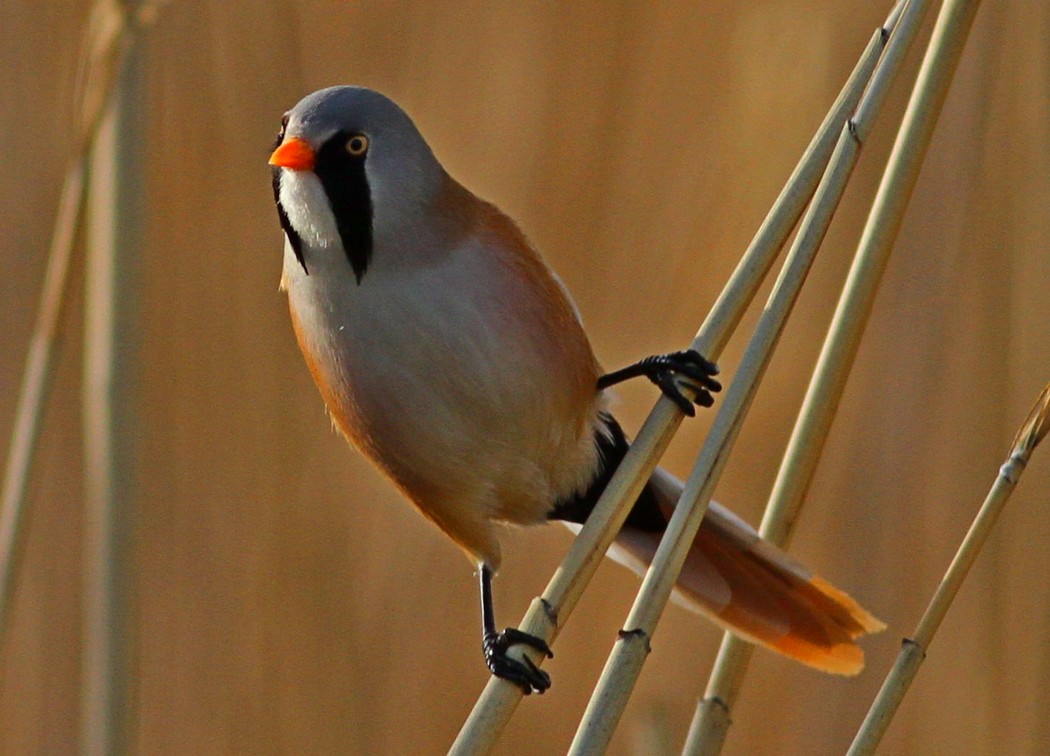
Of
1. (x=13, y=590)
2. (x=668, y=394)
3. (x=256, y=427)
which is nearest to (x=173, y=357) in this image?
(x=256, y=427)

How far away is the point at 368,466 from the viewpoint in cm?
280

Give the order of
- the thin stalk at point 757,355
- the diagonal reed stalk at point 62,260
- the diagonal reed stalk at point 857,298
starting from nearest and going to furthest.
→ 1. the thin stalk at point 757,355
2. the diagonal reed stalk at point 857,298
3. the diagonal reed stalk at point 62,260

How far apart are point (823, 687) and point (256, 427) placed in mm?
1320

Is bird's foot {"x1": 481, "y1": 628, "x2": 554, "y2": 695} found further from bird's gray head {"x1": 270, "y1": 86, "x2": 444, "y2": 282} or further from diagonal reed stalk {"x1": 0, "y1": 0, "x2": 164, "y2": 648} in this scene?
diagonal reed stalk {"x1": 0, "y1": 0, "x2": 164, "y2": 648}

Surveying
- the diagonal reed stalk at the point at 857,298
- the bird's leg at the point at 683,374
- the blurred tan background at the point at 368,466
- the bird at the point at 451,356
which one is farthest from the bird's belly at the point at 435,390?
the blurred tan background at the point at 368,466

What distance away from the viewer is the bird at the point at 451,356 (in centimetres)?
169

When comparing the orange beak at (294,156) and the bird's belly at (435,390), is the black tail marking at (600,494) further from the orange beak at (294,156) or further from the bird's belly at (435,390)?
the orange beak at (294,156)

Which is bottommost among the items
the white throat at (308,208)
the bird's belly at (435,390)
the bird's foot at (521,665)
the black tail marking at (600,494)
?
the bird's foot at (521,665)

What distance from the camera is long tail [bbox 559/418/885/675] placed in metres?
1.86

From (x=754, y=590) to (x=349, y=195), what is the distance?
0.86 m

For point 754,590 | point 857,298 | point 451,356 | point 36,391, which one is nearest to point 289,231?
point 451,356

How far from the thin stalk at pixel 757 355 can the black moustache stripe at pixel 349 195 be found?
1.82 ft

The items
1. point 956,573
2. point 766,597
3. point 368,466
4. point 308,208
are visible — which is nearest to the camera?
point 956,573

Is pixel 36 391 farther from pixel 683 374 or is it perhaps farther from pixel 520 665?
pixel 683 374
